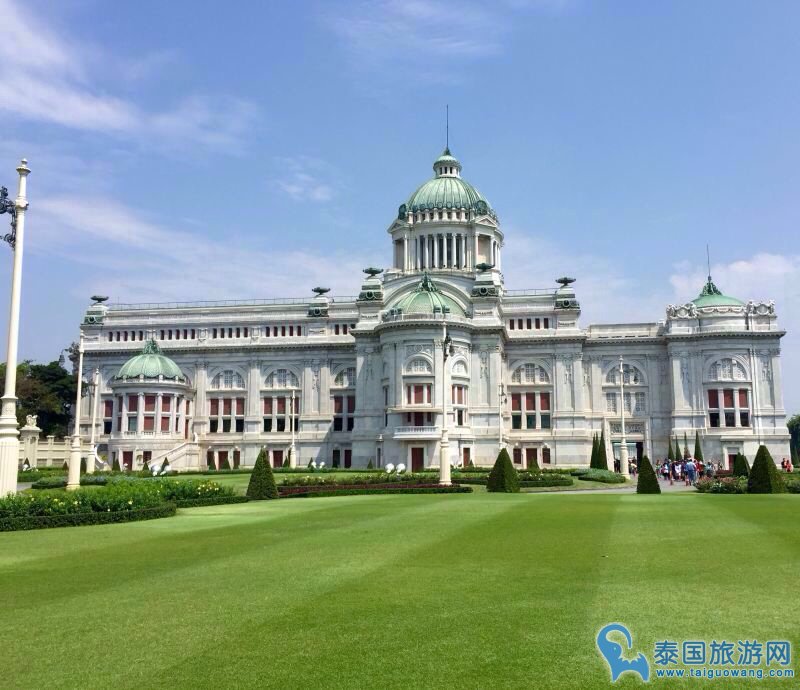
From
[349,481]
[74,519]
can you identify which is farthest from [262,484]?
[74,519]

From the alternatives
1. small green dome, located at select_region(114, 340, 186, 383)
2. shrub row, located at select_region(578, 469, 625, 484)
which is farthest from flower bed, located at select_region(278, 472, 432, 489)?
small green dome, located at select_region(114, 340, 186, 383)

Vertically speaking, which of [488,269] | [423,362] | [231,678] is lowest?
[231,678]

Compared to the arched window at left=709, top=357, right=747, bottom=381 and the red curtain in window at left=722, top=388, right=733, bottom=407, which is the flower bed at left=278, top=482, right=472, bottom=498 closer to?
the red curtain in window at left=722, top=388, right=733, bottom=407

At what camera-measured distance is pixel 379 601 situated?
46.9ft

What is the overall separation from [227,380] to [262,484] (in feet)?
205

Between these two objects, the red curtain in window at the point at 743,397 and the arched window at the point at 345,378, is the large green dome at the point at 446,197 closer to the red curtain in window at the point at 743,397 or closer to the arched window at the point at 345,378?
the arched window at the point at 345,378

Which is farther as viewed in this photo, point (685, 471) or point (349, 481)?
point (685, 471)

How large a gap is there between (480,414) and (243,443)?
32.3 metres

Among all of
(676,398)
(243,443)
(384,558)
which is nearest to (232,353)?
(243,443)

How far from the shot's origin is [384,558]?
751 inches

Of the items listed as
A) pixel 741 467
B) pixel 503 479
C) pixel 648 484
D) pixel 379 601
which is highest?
pixel 741 467

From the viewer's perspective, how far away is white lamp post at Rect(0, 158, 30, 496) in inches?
1156

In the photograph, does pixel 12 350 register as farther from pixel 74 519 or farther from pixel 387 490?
pixel 387 490

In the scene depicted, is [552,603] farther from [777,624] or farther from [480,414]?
[480,414]
